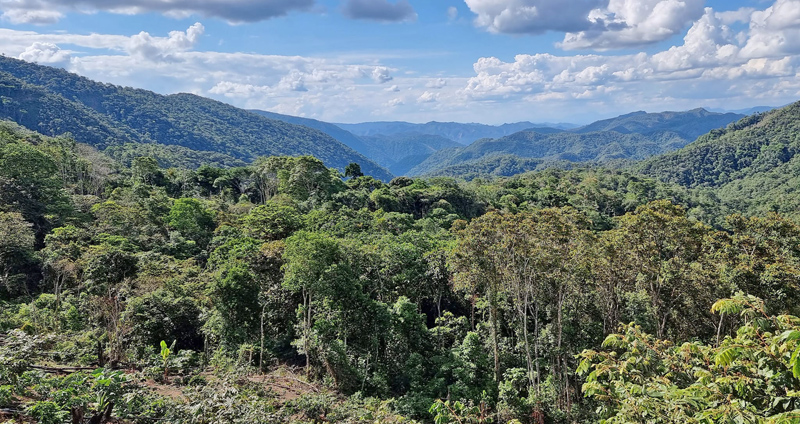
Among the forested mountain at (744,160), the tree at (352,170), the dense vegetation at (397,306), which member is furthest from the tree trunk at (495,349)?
the forested mountain at (744,160)

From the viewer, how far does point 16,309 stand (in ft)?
49.3

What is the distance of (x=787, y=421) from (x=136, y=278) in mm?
16759

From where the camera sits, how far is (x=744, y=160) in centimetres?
13600

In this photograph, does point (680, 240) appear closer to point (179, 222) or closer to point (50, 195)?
point (179, 222)

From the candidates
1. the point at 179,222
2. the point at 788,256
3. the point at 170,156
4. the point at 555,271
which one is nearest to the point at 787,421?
the point at 555,271

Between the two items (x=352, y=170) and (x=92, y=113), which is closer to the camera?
(x=352, y=170)

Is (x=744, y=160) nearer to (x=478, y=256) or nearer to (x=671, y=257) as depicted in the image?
(x=671, y=257)

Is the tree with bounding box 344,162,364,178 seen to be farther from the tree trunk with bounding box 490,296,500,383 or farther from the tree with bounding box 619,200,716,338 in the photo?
the tree with bounding box 619,200,716,338

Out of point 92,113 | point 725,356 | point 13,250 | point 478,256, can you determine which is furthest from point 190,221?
point 92,113

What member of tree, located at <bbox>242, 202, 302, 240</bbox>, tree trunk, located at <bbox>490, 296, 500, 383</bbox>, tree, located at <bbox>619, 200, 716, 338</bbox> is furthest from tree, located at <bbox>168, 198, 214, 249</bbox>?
tree, located at <bbox>619, 200, 716, 338</bbox>

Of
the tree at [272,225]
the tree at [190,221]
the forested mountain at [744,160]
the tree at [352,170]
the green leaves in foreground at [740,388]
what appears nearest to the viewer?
the green leaves in foreground at [740,388]

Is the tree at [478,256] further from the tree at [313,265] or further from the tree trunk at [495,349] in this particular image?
the tree at [313,265]

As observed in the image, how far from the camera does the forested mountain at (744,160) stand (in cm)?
11531

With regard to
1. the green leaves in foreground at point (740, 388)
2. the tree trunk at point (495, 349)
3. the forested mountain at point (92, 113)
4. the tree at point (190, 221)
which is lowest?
the tree trunk at point (495, 349)
